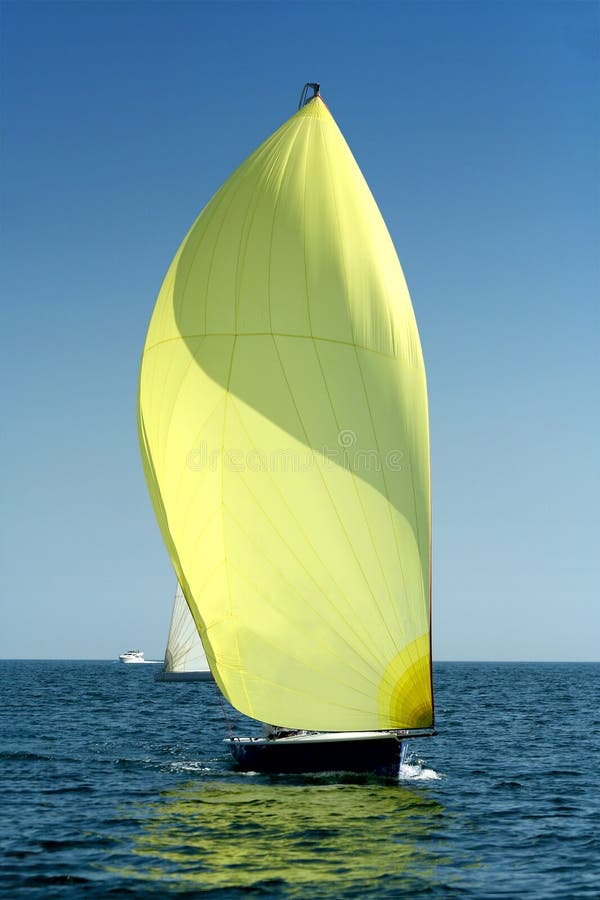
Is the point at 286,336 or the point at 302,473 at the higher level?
the point at 286,336

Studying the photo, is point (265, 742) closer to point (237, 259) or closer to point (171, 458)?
point (171, 458)

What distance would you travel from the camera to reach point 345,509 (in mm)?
17266

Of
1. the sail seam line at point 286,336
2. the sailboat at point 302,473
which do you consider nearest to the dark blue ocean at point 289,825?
the sailboat at point 302,473

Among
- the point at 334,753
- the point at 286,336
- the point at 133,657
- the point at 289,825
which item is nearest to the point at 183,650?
the point at 334,753

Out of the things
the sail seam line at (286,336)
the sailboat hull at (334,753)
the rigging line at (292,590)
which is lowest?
the sailboat hull at (334,753)

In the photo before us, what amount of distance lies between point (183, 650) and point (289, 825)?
138 feet

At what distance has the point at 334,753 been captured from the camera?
689 inches

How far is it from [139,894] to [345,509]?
24.8 feet

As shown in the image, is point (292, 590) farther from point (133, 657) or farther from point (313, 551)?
point (133, 657)

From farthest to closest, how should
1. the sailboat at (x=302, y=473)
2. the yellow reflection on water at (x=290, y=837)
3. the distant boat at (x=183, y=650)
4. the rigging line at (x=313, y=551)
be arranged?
the distant boat at (x=183, y=650)
the sailboat at (x=302, y=473)
the rigging line at (x=313, y=551)
the yellow reflection on water at (x=290, y=837)

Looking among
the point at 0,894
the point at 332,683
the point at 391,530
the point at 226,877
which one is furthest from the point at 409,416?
the point at 0,894
